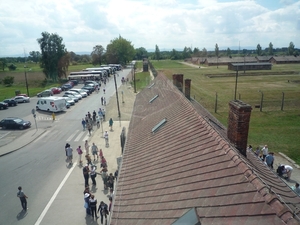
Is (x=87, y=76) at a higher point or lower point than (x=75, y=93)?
higher

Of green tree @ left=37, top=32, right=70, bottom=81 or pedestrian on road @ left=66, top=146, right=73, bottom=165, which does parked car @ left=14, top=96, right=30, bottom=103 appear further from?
pedestrian on road @ left=66, top=146, right=73, bottom=165

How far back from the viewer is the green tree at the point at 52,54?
58.3 m

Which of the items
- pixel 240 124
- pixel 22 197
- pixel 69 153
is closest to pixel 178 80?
pixel 69 153

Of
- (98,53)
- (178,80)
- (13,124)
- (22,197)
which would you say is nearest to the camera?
(22,197)

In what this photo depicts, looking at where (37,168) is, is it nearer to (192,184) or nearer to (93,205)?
(93,205)

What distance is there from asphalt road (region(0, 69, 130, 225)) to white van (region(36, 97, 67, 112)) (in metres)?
2.48

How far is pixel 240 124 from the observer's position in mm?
7379

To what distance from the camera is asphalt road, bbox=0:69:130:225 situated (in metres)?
12.3

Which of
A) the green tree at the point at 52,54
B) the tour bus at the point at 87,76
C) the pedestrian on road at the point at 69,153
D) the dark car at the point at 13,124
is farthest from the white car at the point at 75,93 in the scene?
the pedestrian on road at the point at 69,153

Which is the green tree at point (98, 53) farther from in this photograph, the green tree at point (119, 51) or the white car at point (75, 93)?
the white car at point (75, 93)

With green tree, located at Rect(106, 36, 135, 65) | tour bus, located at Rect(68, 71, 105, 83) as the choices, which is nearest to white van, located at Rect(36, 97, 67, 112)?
tour bus, located at Rect(68, 71, 105, 83)

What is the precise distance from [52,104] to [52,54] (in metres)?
32.7

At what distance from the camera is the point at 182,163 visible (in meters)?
7.28

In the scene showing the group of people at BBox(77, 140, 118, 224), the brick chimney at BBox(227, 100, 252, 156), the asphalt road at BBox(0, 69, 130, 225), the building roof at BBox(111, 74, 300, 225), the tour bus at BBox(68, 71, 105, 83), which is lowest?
the asphalt road at BBox(0, 69, 130, 225)
